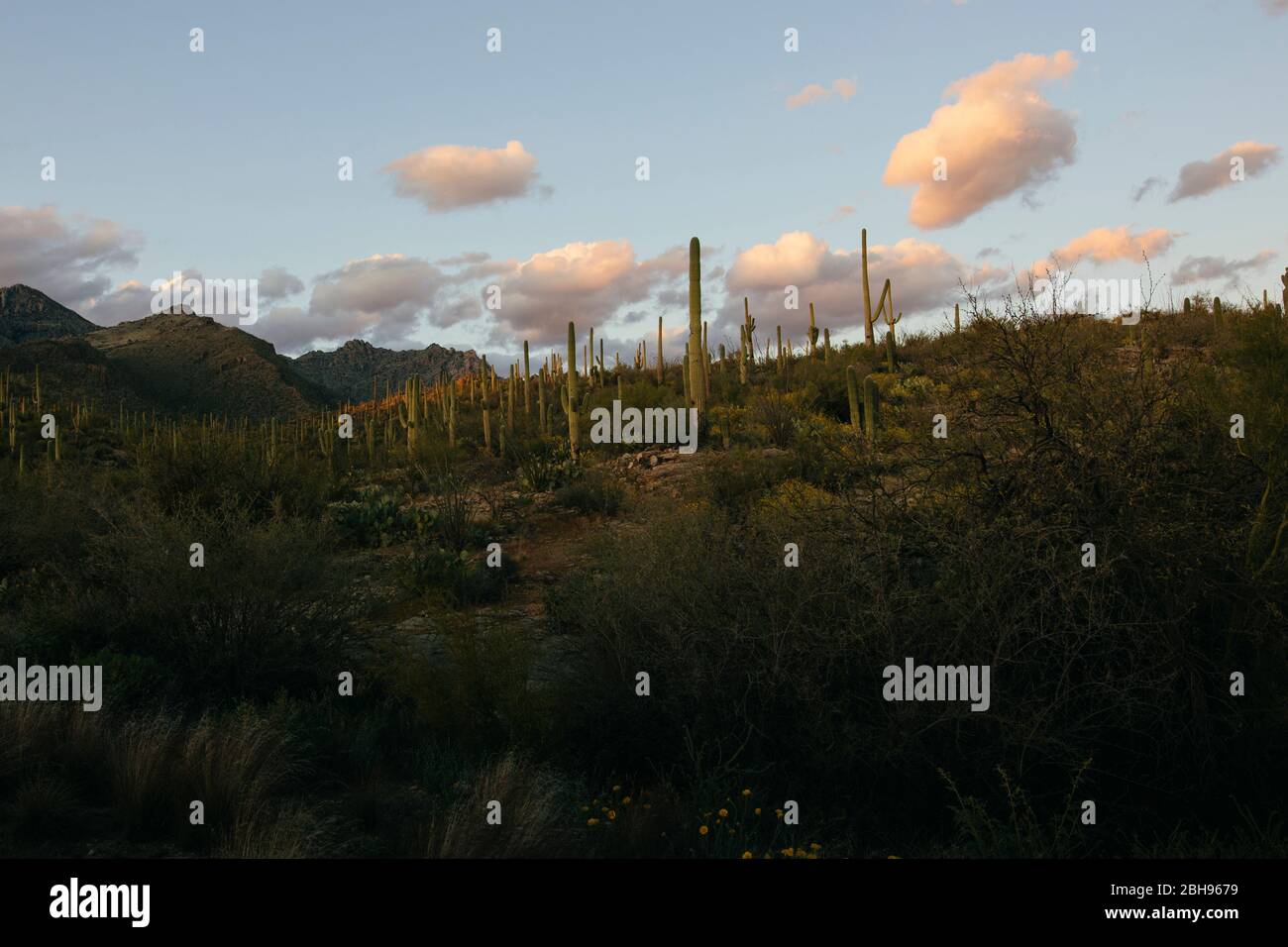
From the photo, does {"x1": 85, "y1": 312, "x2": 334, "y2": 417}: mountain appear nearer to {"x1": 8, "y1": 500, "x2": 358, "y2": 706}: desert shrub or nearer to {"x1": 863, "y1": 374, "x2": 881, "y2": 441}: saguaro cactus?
{"x1": 863, "y1": 374, "x2": 881, "y2": 441}: saguaro cactus

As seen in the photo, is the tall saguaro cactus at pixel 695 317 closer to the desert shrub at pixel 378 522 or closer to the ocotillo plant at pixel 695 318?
the ocotillo plant at pixel 695 318

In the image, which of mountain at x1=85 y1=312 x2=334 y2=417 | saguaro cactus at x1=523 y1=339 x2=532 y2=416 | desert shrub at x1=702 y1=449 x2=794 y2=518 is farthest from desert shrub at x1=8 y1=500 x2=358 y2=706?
mountain at x1=85 y1=312 x2=334 y2=417

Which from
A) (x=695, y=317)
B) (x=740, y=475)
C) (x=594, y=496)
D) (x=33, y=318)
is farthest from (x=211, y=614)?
(x=33, y=318)

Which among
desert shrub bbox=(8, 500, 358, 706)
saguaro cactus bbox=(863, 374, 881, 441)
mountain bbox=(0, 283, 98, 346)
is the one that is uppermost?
mountain bbox=(0, 283, 98, 346)

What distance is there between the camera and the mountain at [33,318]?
8400 centimetres

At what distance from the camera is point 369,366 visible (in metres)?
103

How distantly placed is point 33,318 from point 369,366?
104 ft

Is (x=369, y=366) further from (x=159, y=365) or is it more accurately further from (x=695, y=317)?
(x=695, y=317)

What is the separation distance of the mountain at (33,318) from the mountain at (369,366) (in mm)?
20689

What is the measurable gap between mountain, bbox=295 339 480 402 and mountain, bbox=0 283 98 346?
815 inches

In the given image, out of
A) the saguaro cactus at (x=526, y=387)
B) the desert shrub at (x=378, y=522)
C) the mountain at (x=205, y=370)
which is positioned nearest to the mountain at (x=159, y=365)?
the mountain at (x=205, y=370)

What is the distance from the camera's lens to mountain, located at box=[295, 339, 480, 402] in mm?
95750
